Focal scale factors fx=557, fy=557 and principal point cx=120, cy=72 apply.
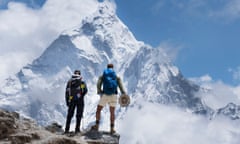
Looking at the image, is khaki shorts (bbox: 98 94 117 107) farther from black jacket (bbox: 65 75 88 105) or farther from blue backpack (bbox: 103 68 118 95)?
black jacket (bbox: 65 75 88 105)

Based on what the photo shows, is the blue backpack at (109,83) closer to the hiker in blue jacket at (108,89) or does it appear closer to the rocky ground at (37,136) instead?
the hiker in blue jacket at (108,89)

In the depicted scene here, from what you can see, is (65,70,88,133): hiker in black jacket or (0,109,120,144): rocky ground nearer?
(0,109,120,144): rocky ground

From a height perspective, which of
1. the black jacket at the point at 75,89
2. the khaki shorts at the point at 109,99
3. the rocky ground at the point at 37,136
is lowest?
the rocky ground at the point at 37,136

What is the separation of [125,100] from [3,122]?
514 centimetres

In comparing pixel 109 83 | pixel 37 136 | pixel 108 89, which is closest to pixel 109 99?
pixel 108 89

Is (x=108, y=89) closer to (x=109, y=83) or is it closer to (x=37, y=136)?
(x=109, y=83)

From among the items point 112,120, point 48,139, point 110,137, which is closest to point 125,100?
point 112,120

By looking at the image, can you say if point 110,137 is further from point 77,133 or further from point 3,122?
point 3,122

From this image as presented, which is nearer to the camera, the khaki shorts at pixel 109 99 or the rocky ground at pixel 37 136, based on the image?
the rocky ground at pixel 37 136

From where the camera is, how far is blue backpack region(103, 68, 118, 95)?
19.2m

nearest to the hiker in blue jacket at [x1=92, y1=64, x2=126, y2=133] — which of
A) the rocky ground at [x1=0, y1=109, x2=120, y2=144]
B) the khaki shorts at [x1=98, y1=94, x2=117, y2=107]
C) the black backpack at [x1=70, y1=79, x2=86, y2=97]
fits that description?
the khaki shorts at [x1=98, y1=94, x2=117, y2=107]

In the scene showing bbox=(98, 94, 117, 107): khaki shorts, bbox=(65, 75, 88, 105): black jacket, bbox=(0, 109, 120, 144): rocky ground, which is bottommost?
bbox=(0, 109, 120, 144): rocky ground

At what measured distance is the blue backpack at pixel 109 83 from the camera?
62.8 feet

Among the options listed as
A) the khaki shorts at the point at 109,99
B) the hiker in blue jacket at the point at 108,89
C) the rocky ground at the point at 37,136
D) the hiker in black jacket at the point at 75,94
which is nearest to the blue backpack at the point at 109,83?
the hiker in blue jacket at the point at 108,89
